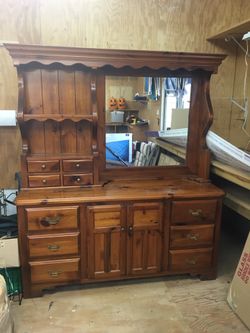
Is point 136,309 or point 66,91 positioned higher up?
point 66,91

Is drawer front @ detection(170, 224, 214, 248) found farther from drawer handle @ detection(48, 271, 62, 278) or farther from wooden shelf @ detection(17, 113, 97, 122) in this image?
wooden shelf @ detection(17, 113, 97, 122)

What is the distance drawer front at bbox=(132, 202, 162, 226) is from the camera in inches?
75.2

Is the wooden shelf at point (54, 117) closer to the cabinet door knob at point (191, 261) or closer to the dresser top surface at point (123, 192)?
the dresser top surface at point (123, 192)

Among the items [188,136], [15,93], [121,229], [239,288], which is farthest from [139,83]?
[239,288]

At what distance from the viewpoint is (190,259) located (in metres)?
2.06

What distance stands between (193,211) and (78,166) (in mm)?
866

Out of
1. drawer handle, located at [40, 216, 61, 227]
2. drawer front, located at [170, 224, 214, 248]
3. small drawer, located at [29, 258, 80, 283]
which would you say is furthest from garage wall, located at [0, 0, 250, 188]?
drawer front, located at [170, 224, 214, 248]

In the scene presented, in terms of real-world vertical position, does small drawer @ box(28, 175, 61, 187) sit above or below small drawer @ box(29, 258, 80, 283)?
above

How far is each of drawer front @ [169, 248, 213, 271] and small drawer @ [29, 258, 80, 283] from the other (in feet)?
2.22

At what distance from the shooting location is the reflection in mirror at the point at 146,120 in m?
2.14

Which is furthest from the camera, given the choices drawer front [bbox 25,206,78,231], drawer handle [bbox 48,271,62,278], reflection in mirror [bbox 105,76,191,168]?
reflection in mirror [bbox 105,76,191,168]

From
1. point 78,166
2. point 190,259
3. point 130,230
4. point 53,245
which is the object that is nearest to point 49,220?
point 53,245

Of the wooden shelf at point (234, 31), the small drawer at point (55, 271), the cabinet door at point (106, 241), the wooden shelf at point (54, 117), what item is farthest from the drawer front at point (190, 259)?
the wooden shelf at point (234, 31)

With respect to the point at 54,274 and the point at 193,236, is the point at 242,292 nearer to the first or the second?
the point at 193,236
